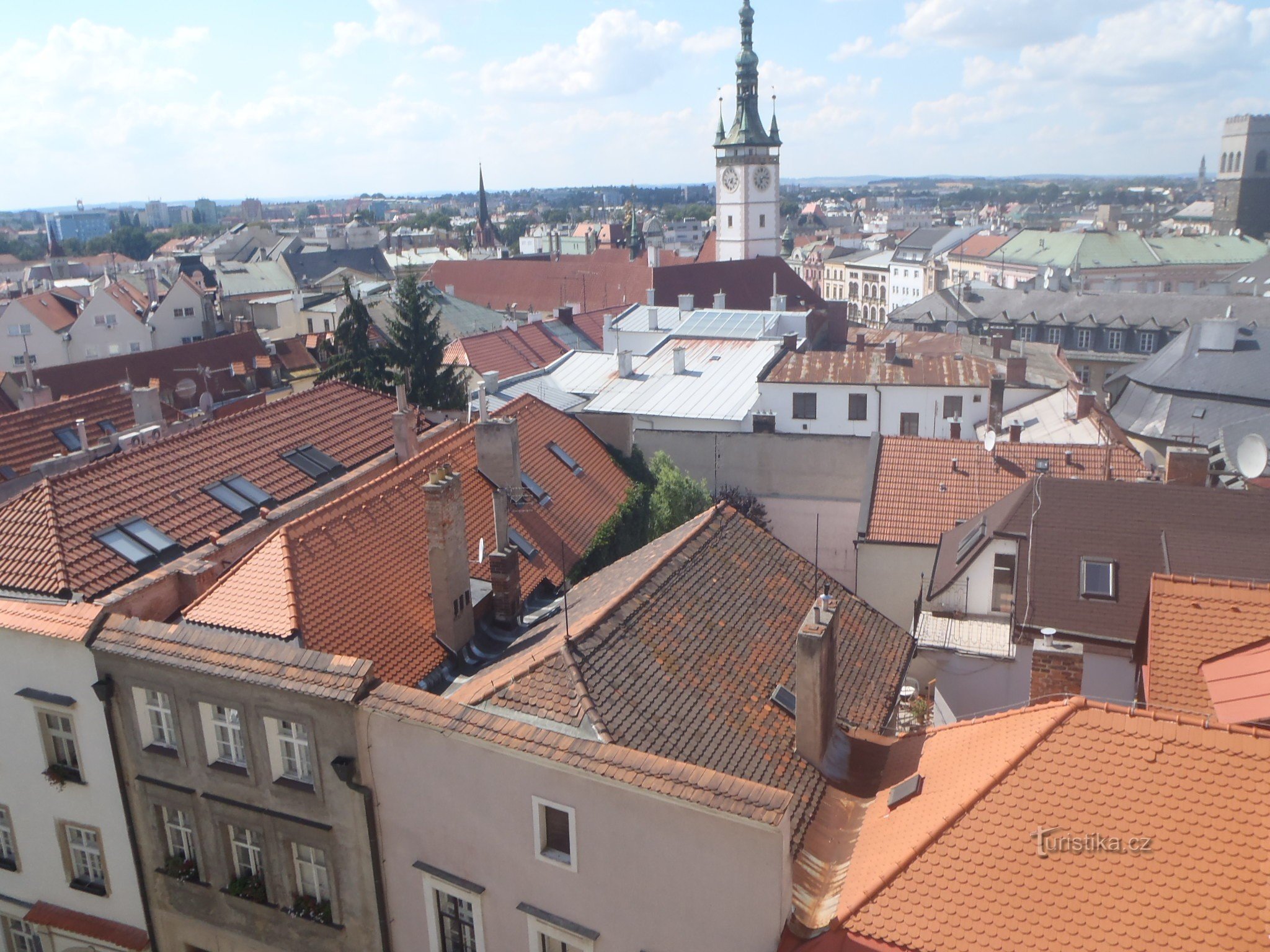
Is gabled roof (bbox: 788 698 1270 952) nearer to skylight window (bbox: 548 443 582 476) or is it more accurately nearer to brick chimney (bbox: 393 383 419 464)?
brick chimney (bbox: 393 383 419 464)

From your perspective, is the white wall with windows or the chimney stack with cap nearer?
the white wall with windows

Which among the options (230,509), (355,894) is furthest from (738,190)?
(355,894)

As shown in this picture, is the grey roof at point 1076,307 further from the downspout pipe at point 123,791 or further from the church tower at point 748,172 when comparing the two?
the downspout pipe at point 123,791

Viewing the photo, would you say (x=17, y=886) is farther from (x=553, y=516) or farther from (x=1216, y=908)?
(x=1216, y=908)

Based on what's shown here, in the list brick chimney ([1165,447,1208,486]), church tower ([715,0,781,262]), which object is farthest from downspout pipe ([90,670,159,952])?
church tower ([715,0,781,262])

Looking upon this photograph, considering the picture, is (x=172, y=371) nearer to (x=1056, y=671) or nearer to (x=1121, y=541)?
(x=1121, y=541)

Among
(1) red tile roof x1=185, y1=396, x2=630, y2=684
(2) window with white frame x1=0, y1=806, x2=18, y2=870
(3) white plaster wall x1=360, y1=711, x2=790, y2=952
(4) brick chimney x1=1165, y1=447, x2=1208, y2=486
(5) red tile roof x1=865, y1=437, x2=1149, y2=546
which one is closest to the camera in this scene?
(3) white plaster wall x1=360, y1=711, x2=790, y2=952

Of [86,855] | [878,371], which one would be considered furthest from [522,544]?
[878,371]
